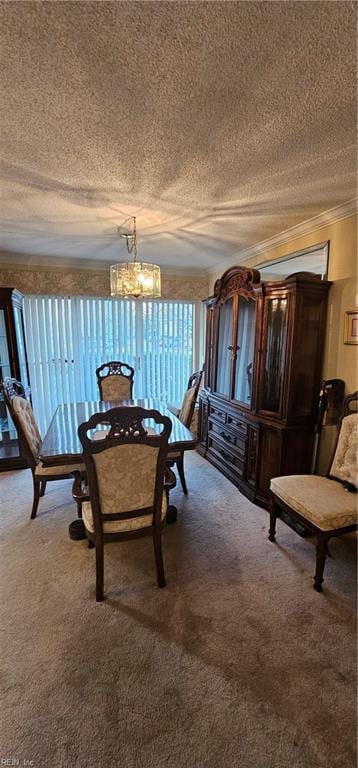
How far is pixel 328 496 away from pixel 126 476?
1.31 m

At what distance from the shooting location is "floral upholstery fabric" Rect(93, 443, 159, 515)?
1644 mm

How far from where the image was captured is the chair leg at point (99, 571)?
5.78 feet

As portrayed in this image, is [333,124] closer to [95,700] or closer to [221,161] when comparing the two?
[221,161]

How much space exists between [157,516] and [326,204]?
7.96 feet

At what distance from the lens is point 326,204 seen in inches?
89.3

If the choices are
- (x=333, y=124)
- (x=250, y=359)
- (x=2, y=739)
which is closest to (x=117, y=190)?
(x=333, y=124)

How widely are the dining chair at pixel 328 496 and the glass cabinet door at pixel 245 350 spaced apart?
0.90 m

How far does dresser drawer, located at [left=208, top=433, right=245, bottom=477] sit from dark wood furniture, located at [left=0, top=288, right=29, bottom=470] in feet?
7.04

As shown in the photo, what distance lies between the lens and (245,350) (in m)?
3.07

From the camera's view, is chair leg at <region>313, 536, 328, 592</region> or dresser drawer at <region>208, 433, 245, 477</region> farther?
dresser drawer at <region>208, 433, 245, 477</region>

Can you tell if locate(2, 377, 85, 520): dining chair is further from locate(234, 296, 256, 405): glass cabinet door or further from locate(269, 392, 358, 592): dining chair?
locate(234, 296, 256, 405): glass cabinet door

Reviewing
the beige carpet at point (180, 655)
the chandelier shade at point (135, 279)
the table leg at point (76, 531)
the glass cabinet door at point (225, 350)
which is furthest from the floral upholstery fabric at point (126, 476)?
the glass cabinet door at point (225, 350)

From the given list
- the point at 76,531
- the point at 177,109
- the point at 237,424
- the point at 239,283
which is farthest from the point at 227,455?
the point at 177,109

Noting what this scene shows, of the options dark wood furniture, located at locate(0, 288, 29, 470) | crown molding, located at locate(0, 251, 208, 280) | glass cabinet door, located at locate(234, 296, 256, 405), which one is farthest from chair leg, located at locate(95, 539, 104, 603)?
crown molding, located at locate(0, 251, 208, 280)
